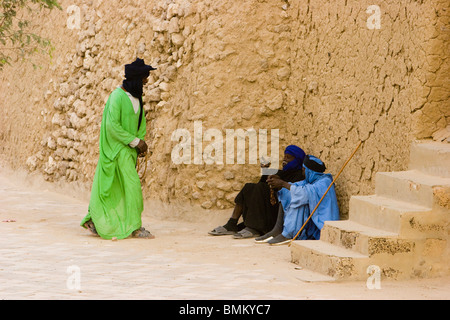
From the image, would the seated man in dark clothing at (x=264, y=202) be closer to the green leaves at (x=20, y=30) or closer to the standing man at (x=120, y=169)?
the standing man at (x=120, y=169)

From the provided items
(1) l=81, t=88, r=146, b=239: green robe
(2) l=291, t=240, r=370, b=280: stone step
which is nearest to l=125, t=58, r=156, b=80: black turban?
(1) l=81, t=88, r=146, b=239: green robe

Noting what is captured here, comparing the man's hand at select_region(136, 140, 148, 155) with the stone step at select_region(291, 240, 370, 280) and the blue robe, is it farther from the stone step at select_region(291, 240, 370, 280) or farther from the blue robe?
the stone step at select_region(291, 240, 370, 280)

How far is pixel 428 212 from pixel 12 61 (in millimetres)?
10613

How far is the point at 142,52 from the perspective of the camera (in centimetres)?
998

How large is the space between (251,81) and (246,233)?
182 centimetres

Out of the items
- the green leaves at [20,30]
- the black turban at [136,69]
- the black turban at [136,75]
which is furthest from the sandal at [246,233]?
the green leaves at [20,30]

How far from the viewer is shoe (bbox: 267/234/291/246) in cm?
722

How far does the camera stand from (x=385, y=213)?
5508mm

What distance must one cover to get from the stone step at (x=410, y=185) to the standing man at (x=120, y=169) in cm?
274

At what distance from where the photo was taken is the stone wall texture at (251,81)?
20.6 ft

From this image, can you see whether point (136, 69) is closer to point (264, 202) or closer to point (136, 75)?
point (136, 75)

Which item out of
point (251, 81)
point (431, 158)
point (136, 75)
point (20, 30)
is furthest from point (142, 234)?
point (20, 30)

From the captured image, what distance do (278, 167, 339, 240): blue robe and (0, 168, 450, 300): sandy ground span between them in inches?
11.9
